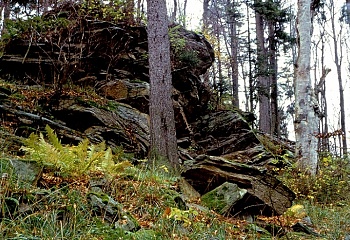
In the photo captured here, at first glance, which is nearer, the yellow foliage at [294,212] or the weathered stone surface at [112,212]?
the weathered stone surface at [112,212]

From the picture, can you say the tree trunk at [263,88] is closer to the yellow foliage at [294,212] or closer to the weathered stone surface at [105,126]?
the weathered stone surface at [105,126]

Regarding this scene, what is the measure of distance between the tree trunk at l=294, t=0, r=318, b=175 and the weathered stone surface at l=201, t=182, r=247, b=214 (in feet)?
12.6

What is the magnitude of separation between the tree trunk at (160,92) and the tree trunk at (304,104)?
3402 millimetres

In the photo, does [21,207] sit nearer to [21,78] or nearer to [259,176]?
[259,176]

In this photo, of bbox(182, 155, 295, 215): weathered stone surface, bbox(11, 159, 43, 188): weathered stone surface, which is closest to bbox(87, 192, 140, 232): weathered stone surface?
→ bbox(11, 159, 43, 188): weathered stone surface

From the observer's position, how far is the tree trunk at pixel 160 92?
6.64 metres

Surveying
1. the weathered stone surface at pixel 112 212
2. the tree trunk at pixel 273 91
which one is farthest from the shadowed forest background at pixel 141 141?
the tree trunk at pixel 273 91

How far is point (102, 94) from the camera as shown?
363 inches

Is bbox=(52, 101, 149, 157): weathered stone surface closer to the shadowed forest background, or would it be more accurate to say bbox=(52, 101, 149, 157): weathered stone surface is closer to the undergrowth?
the shadowed forest background

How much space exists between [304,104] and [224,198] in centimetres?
465

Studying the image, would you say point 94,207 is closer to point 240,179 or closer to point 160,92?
point 240,179

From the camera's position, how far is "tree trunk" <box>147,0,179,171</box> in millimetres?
6637

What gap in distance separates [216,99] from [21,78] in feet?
23.6

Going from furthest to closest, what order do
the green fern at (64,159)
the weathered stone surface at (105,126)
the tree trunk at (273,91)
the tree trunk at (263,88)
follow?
the tree trunk at (273,91) → the tree trunk at (263,88) → the weathered stone surface at (105,126) → the green fern at (64,159)
